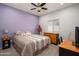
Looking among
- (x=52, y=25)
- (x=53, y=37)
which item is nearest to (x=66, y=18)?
(x=52, y=25)

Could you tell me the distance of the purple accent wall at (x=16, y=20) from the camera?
1.79 metres

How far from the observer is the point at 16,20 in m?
1.84

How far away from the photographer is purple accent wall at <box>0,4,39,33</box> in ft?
5.86

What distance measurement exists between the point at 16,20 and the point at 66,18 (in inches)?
64.8

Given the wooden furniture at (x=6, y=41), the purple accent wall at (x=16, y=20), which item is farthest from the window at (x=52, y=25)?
the wooden furniture at (x=6, y=41)

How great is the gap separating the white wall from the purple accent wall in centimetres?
31

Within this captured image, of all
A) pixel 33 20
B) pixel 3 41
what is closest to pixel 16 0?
pixel 33 20

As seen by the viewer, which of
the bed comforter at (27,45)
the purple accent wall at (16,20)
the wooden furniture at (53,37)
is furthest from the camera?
the wooden furniture at (53,37)

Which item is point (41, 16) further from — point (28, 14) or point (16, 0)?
point (16, 0)

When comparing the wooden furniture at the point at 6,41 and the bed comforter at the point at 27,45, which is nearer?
the bed comforter at the point at 27,45

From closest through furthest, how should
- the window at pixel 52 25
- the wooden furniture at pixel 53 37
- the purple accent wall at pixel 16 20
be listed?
the purple accent wall at pixel 16 20
the window at pixel 52 25
the wooden furniture at pixel 53 37

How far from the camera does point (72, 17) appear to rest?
1918 mm

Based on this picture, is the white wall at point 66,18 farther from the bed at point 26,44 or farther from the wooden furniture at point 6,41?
the wooden furniture at point 6,41

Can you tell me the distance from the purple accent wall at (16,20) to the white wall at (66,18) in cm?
31
